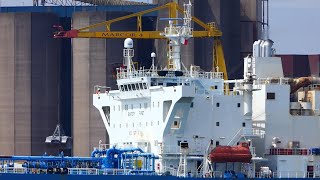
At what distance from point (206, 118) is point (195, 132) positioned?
2.70 ft

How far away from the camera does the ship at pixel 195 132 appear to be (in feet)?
206

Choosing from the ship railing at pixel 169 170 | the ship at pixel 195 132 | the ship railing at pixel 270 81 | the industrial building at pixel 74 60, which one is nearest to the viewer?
the ship at pixel 195 132

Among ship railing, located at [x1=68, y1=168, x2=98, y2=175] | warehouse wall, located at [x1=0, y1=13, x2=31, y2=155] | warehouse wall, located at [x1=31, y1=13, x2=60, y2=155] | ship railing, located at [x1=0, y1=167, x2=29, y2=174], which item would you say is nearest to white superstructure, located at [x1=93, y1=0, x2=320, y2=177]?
ship railing, located at [x1=68, y1=168, x2=98, y2=175]

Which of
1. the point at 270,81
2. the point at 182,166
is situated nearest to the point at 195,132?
the point at 182,166

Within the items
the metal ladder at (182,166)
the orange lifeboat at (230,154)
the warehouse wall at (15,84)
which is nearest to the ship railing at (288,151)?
the orange lifeboat at (230,154)

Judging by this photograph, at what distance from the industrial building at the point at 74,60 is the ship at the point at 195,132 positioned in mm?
29329

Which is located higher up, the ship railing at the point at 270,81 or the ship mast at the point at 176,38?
the ship mast at the point at 176,38

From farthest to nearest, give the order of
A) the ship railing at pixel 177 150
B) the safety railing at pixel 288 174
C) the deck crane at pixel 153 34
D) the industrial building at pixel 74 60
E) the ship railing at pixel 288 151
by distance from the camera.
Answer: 1. the industrial building at pixel 74 60
2. the deck crane at pixel 153 34
3. the ship railing at pixel 288 151
4. the safety railing at pixel 288 174
5. the ship railing at pixel 177 150

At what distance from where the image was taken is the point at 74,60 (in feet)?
326

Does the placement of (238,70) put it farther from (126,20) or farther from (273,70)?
(273,70)

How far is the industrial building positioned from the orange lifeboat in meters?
32.9

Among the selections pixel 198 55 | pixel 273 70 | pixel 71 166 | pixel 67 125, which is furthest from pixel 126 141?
pixel 67 125

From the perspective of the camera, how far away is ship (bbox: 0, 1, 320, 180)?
206 ft

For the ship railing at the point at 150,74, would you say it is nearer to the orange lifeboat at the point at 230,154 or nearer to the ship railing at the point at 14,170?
the orange lifeboat at the point at 230,154
